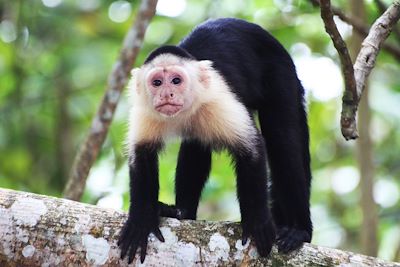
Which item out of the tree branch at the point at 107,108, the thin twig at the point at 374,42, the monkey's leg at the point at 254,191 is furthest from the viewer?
the tree branch at the point at 107,108

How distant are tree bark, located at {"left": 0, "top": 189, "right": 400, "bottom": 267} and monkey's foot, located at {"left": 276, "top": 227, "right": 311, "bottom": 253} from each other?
64 millimetres

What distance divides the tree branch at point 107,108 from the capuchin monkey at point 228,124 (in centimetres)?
68

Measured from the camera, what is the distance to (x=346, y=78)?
272cm

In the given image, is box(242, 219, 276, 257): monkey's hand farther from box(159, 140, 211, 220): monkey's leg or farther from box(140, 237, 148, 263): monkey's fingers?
box(159, 140, 211, 220): monkey's leg

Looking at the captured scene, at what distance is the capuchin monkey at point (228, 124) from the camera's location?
9.87 feet

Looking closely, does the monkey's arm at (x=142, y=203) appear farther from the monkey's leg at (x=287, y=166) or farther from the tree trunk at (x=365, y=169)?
the tree trunk at (x=365, y=169)

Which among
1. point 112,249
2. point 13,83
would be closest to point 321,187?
point 13,83

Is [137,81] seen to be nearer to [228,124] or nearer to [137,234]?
[228,124]

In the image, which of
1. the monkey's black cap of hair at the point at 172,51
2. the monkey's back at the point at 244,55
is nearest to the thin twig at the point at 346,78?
the monkey's back at the point at 244,55

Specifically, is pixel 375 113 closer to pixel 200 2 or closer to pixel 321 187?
pixel 321 187

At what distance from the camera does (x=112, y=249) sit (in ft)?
8.47

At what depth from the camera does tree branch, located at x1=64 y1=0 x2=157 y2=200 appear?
4004mm

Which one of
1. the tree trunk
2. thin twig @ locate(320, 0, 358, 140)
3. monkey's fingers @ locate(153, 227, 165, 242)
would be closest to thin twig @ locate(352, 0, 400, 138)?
thin twig @ locate(320, 0, 358, 140)

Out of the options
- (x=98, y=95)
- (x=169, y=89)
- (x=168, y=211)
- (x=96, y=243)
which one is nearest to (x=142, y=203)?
(x=168, y=211)
